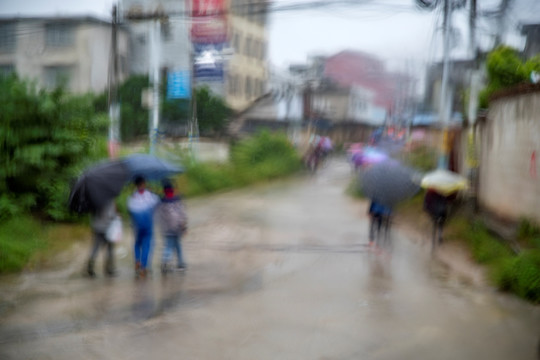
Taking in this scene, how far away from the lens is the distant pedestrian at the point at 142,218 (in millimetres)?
8156

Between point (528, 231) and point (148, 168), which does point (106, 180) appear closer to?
point (148, 168)

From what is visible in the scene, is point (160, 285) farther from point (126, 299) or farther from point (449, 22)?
point (449, 22)

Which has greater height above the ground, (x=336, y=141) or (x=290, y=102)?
(x=290, y=102)

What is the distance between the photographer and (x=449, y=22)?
1407 centimetres

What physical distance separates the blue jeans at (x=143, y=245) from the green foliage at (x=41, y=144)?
3.48 meters

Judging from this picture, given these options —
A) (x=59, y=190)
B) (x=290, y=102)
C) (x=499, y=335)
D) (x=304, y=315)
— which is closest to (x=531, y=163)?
(x=499, y=335)

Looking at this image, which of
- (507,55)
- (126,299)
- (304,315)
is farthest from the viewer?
(507,55)

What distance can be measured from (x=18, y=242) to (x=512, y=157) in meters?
9.12

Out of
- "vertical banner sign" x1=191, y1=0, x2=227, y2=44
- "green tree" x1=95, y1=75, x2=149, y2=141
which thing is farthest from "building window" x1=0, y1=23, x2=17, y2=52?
"vertical banner sign" x1=191, y1=0, x2=227, y2=44

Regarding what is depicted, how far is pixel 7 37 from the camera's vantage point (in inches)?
1385

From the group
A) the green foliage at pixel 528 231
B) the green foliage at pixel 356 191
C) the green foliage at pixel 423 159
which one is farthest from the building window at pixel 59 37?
the green foliage at pixel 528 231

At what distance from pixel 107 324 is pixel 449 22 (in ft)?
38.6

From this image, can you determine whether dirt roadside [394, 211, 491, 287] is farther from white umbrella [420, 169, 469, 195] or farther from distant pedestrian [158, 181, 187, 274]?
distant pedestrian [158, 181, 187, 274]

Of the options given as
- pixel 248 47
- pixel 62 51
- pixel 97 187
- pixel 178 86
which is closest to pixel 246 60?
pixel 248 47
